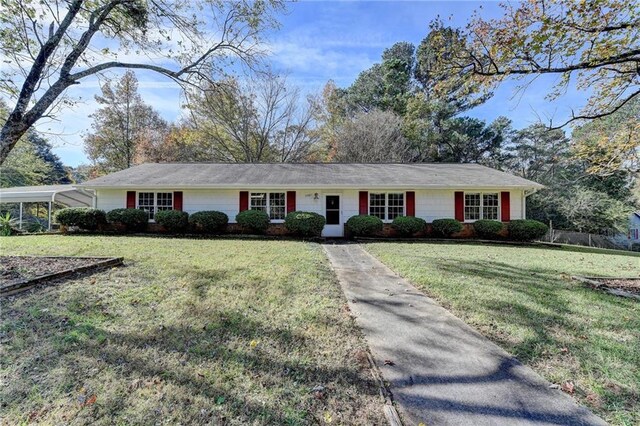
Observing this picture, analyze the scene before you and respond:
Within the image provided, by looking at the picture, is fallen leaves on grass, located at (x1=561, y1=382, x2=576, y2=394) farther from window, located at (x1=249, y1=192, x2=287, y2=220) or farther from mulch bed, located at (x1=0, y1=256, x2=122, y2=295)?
window, located at (x1=249, y1=192, x2=287, y2=220)

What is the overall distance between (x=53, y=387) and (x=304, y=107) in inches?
977

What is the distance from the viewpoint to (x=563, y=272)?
23.3 ft

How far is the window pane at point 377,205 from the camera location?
14125 millimetres

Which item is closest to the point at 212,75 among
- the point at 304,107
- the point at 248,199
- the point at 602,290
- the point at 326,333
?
the point at 248,199

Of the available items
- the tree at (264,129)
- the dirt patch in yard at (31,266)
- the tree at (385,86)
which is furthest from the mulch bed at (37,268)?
the tree at (385,86)

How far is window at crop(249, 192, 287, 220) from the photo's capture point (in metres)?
14.1

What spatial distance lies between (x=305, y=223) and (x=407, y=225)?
443 cm

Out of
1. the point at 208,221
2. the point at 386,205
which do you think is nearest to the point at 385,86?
the point at 386,205

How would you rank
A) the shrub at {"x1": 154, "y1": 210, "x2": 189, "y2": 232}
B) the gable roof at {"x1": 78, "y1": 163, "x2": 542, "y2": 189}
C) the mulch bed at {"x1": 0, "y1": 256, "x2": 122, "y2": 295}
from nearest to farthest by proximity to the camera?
1. the mulch bed at {"x1": 0, "y1": 256, "x2": 122, "y2": 295}
2. the shrub at {"x1": 154, "y1": 210, "x2": 189, "y2": 232}
3. the gable roof at {"x1": 78, "y1": 163, "x2": 542, "y2": 189}

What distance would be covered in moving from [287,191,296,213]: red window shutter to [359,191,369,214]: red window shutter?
10.0 feet

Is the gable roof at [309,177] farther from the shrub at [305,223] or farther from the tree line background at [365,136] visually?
the tree line background at [365,136]

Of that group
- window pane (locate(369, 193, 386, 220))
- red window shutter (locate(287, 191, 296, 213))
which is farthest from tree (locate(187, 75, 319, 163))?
window pane (locate(369, 193, 386, 220))

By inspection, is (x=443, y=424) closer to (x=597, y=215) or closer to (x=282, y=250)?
(x=282, y=250)

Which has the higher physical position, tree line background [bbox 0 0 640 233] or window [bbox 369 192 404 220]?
tree line background [bbox 0 0 640 233]
